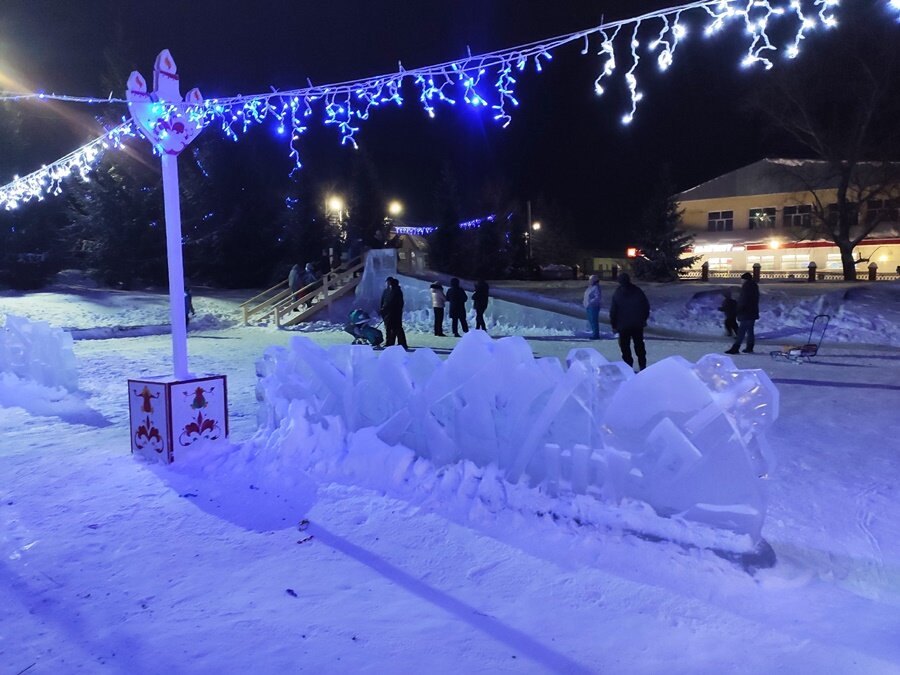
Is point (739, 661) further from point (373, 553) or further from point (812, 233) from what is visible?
point (812, 233)

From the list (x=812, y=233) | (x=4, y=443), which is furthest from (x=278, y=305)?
(x=812, y=233)

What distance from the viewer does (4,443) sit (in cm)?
627

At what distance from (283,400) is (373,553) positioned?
2.53 metres

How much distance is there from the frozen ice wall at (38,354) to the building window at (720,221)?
42605 mm

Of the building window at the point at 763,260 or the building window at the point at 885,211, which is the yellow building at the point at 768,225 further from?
the building window at the point at 885,211

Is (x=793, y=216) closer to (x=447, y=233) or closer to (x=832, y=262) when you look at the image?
(x=832, y=262)

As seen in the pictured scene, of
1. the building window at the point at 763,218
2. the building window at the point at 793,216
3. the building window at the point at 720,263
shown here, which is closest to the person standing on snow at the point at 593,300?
the building window at the point at 793,216

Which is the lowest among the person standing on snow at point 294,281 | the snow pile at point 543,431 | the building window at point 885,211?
the snow pile at point 543,431

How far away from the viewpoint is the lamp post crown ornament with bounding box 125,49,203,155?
5562 mm

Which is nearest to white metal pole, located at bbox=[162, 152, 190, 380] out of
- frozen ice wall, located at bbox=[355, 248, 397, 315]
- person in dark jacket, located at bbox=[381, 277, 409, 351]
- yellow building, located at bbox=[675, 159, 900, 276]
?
person in dark jacket, located at bbox=[381, 277, 409, 351]

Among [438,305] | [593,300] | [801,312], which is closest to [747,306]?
[593,300]

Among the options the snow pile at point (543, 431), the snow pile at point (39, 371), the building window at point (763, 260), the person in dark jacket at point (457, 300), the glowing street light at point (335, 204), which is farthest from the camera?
the building window at point (763, 260)

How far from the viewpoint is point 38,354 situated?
9.26 meters

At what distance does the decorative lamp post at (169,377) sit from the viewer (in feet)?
17.5
